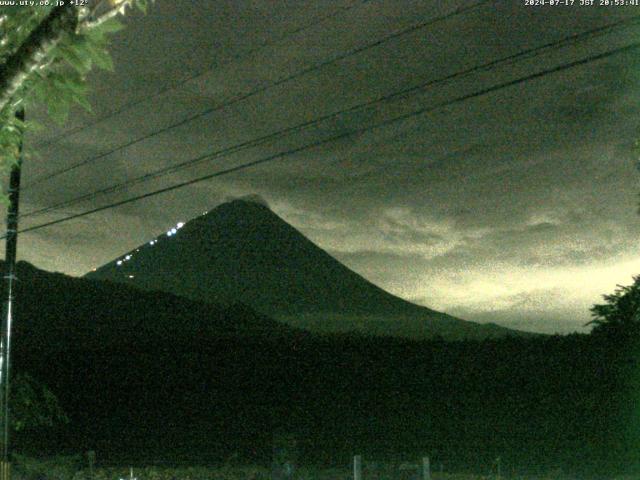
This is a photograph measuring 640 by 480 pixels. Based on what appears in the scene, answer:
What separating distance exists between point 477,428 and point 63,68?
14.6 metres

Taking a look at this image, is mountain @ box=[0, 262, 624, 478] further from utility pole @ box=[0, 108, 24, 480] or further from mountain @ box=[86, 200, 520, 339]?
mountain @ box=[86, 200, 520, 339]

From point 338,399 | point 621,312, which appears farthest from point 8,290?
point 621,312

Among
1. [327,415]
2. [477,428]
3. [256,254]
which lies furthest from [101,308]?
[256,254]

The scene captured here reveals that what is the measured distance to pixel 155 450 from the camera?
21766mm

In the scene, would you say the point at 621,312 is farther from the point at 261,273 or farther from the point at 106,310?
the point at 261,273

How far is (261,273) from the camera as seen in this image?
158625mm

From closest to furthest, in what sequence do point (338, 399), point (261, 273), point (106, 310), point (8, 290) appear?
1. point (8, 290)
2. point (338, 399)
3. point (106, 310)
4. point (261, 273)

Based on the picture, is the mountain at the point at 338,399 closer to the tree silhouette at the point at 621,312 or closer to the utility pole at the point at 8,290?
the tree silhouette at the point at 621,312

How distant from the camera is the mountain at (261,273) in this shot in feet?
427

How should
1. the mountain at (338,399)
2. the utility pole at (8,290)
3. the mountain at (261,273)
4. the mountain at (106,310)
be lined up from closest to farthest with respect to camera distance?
the utility pole at (8,290) < the mountain at (338,399) < the mountain at (106,310) < the mountain at (261,273)

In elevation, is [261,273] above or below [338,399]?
above

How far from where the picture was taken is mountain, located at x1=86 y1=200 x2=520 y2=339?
130m

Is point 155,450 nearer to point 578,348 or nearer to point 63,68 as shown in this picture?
point 578,348

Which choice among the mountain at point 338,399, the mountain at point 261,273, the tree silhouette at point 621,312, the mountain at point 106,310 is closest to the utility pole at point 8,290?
the mountain at point 338,399
